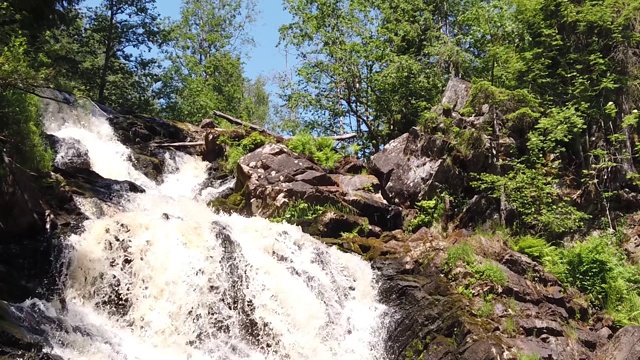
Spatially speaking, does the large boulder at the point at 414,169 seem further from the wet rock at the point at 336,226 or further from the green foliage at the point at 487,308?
the green foliage at the point at 487,308

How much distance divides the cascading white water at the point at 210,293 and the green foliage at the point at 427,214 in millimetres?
3193

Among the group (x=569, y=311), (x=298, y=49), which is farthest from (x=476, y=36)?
(x=569, y=311)

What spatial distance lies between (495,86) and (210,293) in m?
14.4

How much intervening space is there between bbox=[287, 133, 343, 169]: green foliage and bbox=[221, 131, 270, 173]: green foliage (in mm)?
1374

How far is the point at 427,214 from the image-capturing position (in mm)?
16672

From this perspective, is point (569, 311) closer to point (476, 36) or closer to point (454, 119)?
point (454, 119)

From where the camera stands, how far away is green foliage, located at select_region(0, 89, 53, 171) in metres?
11.3

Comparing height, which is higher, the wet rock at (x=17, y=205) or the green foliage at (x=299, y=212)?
the wet rock at (x=17, y=205)

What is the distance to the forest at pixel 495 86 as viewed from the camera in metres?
13.8

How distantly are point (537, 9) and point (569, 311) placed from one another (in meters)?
11.4

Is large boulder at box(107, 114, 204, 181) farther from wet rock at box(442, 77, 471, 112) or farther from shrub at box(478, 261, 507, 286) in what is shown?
shrub at box(478, 261, 507, 286)

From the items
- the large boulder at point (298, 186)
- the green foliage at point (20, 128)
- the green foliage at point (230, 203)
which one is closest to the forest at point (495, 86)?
the green foliage at point (20, 128)

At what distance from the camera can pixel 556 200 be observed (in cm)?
1711

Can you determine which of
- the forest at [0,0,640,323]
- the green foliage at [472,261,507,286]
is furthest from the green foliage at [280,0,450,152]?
the green foliage at [472,261,507,286]
